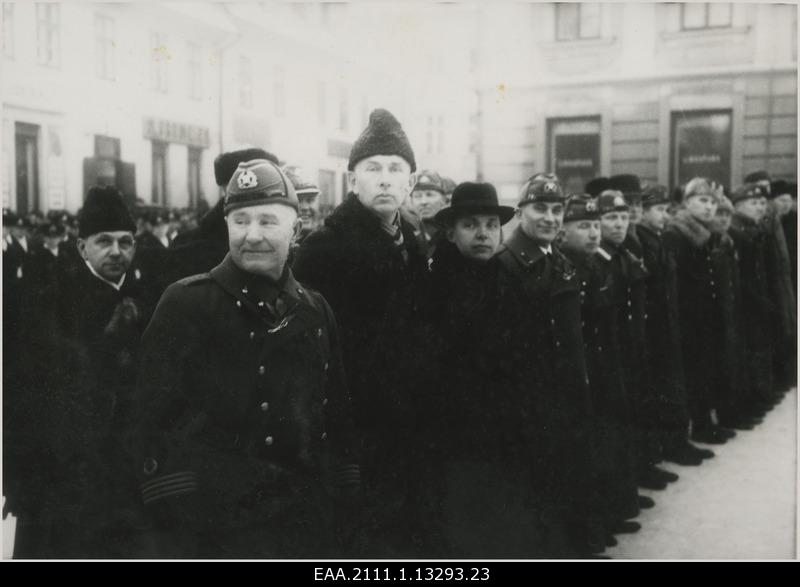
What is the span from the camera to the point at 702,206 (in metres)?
6.31

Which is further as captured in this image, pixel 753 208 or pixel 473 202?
pixel 753 208

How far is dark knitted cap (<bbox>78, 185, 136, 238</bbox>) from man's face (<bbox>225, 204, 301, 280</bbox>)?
3.59ft

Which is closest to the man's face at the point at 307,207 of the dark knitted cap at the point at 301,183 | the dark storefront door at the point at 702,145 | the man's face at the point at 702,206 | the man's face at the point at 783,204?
the dark knitted cap at the point at 301,183

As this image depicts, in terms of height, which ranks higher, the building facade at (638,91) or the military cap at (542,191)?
the building facade at (638,91)

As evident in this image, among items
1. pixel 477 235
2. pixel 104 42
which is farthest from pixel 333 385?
pixel 104 42

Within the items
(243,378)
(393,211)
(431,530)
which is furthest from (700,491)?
(243,378)

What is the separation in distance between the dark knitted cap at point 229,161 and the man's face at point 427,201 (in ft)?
7.61

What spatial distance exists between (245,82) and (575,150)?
379cm

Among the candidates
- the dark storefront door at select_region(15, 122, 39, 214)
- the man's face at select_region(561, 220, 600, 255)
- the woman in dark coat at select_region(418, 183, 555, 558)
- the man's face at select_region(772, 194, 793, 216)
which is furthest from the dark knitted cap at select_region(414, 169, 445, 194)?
the man's face at select_region(772, 194, 793, 216)

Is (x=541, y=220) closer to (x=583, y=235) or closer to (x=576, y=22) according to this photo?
(x=583, y=235)

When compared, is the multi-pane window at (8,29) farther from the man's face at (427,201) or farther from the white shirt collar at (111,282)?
the man's face at (427,201)

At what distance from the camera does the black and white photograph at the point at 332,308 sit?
9.44 feet

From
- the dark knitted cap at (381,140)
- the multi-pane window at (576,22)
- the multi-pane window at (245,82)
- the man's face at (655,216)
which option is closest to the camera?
the dark knitted cap at (381,140)
